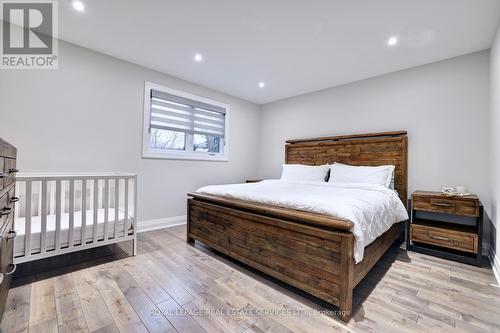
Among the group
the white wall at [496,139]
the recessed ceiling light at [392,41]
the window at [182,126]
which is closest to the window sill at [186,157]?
the window at [182,126]

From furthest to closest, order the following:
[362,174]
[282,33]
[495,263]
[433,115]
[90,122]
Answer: [362,174]
[433,115]
[90,122]
[282,33]
[495,263]

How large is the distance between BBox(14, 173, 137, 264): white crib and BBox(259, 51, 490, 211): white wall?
11.1 ft

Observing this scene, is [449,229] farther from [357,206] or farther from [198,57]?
[198,57]

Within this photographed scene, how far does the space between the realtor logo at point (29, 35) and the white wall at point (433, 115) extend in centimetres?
387

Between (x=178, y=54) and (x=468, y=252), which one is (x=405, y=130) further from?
(x=178, y=54)

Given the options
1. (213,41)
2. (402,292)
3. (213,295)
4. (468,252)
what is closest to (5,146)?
(213,295)

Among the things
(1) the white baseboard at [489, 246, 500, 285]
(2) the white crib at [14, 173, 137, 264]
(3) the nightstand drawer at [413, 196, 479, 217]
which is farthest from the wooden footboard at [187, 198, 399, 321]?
(2) the white crib at [14, 173, 137, 264]

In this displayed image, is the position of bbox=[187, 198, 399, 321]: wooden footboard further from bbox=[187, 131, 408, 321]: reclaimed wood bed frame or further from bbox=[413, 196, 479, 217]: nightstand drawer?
bbox=[413, 196, 479, 217]: nightstand drawer

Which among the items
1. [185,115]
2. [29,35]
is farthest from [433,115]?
[29,35]

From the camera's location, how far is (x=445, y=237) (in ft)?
7.98

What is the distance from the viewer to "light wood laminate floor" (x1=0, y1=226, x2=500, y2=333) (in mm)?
1399

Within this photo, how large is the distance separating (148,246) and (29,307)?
1.21m

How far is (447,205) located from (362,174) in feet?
3.06

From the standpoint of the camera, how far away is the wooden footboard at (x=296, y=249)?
149 cm
